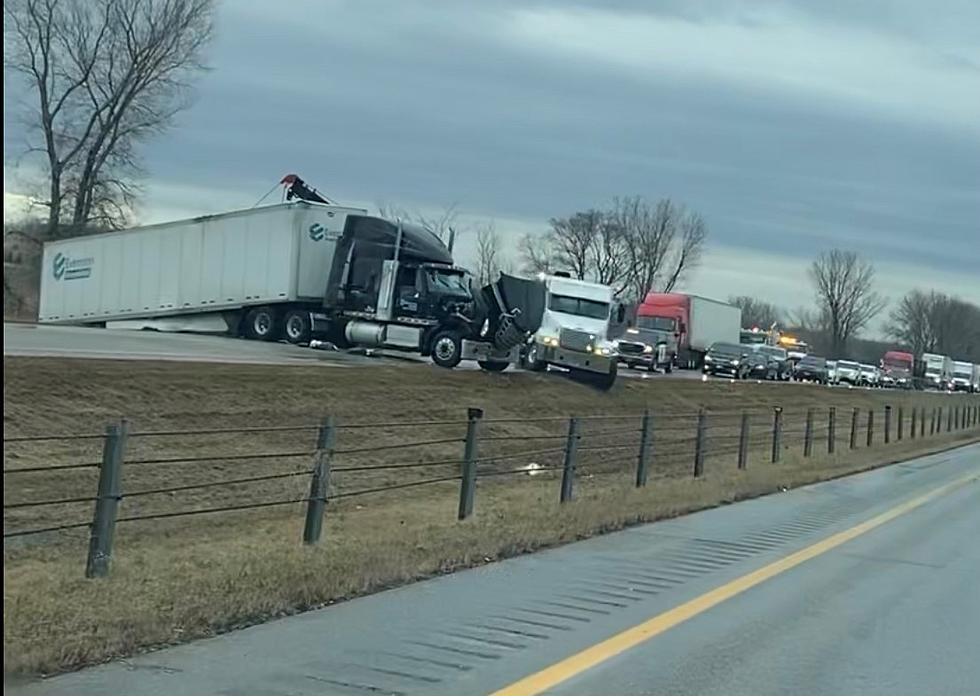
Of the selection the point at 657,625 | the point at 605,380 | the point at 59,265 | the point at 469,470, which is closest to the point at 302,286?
the point at 605,380

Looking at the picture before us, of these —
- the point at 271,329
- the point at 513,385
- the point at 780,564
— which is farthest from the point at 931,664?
the point at 271,329

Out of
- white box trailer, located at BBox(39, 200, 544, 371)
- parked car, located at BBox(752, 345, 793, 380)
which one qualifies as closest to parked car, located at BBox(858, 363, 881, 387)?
parked car, located at BBox(752, 345, 793, 380)

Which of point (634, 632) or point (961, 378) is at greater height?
point (961, 378)

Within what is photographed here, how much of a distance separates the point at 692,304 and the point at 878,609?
57236mm

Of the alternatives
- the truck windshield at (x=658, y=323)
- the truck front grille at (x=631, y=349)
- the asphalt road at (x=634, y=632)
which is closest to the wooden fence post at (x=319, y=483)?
the asphalt road at (x=634, y=632)

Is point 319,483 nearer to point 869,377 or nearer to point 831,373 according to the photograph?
point 831,373

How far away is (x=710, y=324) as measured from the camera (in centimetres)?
6919

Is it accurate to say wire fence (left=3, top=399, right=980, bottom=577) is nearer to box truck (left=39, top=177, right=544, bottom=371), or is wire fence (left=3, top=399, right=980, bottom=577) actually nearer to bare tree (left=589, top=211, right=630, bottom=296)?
box truck (left=39, top=177, right=544, bottom=371)

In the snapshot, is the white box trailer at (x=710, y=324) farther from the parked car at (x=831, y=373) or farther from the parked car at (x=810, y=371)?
the parked car at (x=831, y=373)

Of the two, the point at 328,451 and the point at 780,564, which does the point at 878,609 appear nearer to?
the point at 780,564

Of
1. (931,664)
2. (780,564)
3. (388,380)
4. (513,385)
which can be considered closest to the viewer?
(931,664)

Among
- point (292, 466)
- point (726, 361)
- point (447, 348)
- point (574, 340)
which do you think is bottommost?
point (292, 466)

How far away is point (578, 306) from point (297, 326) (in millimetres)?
7971

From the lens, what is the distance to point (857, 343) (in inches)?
7190
